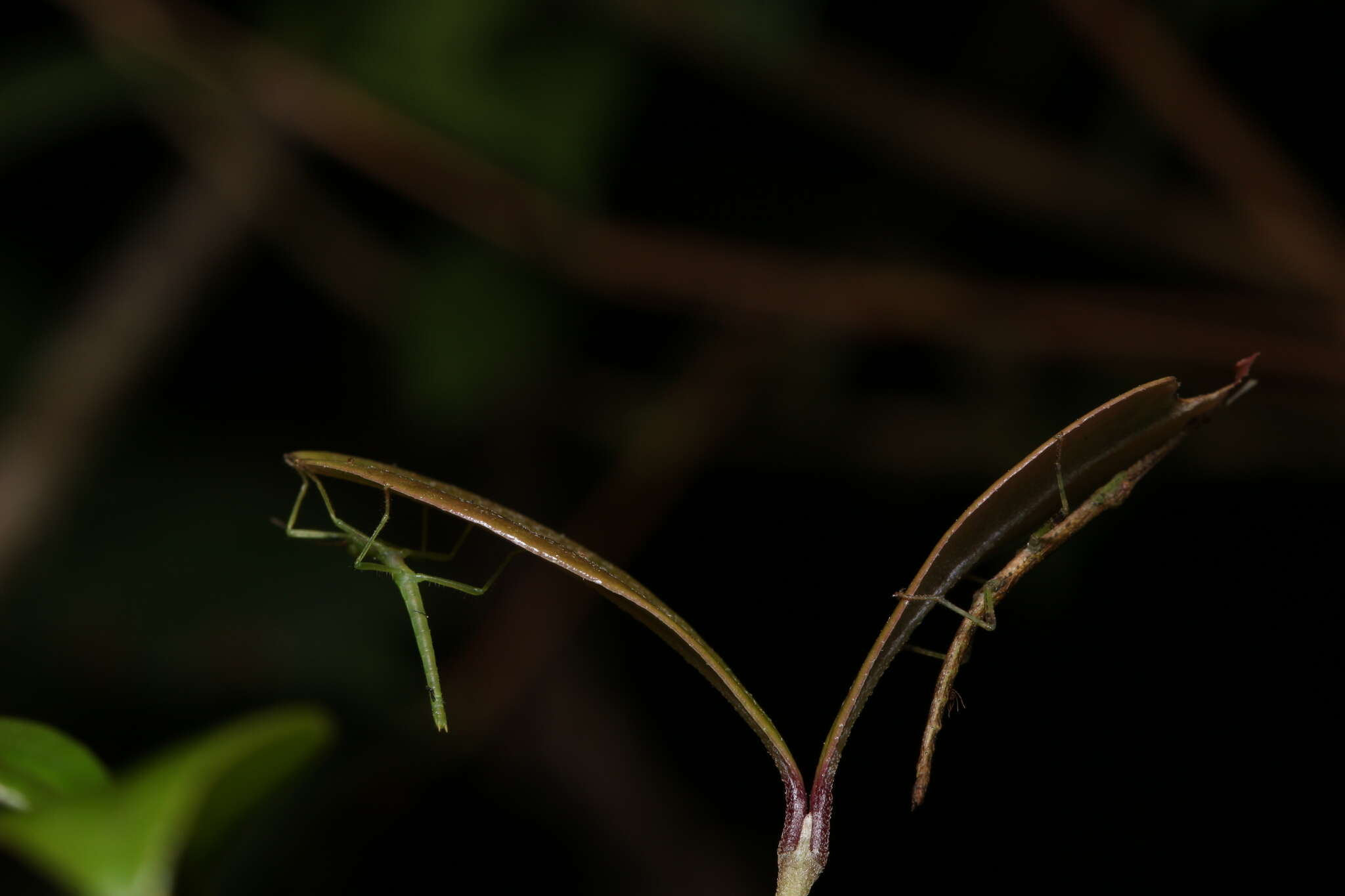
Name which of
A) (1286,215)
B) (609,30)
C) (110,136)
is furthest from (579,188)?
(1286,215)

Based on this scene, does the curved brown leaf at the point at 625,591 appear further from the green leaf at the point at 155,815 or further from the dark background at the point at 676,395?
the dark background at the point at 676,395

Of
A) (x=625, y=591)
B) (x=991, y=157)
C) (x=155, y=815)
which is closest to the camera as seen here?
(x=155, y=815)

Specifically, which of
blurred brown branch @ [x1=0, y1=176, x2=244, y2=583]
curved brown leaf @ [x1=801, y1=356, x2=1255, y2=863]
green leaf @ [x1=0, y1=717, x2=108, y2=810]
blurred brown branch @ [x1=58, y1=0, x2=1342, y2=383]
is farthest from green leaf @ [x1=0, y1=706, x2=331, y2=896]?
blurred brown branch @ [x1=0, y1=176, x2=244, y2=583]

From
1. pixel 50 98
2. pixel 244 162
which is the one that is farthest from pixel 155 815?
pixel 50 98

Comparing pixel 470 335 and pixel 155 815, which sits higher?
pixel 470 335

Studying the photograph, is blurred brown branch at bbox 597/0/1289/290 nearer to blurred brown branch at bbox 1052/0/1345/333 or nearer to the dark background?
the dark background

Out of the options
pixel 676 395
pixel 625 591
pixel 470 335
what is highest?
pixel 676 395

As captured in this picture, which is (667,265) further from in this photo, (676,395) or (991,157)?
(991,157)
